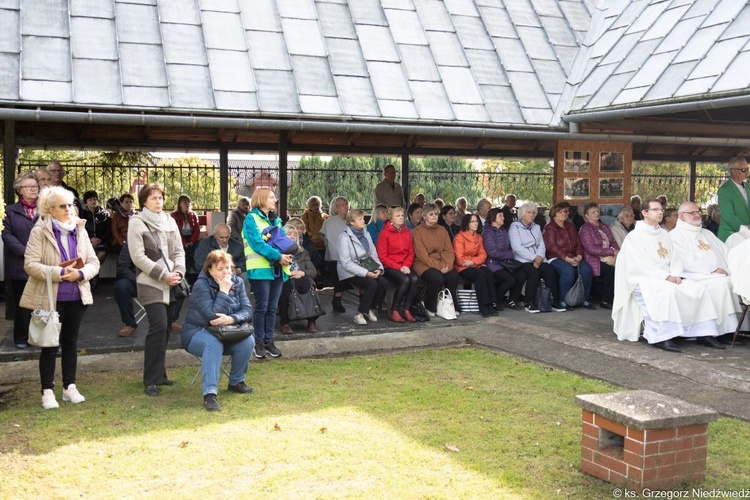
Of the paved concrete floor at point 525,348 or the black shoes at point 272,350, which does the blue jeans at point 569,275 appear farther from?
the black shoes at point 272,350

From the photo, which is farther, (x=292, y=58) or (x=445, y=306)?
(x=292, y=58)

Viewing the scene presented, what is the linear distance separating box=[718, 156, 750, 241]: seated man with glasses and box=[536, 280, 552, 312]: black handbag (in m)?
2.50

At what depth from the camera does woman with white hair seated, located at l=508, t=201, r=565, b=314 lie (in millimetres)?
10998

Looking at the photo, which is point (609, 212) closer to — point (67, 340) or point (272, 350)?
point (272, 350)

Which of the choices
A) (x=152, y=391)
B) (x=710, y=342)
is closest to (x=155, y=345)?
(x=152, y=391)

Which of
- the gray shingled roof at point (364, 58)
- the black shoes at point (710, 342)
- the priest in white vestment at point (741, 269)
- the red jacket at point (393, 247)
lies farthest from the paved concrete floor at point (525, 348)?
the gray shingled roof at point (364, 58)

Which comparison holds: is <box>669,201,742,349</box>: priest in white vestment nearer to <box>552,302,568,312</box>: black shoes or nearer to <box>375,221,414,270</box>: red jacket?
<box>552,302,568,312</box>: black shoes

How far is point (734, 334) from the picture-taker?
8.98 meters

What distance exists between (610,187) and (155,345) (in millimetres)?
8427

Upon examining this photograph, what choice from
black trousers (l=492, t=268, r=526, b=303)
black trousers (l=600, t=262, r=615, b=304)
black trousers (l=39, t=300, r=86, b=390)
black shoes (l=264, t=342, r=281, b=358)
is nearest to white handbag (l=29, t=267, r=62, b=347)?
black trousers (l=39, t=300, r=86, b=390)

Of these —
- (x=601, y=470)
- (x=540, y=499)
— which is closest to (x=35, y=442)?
(x=540, y=499)

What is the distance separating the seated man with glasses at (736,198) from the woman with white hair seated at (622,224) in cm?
187

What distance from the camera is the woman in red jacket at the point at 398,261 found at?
10031mm

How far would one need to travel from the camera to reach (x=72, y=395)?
6.65m
